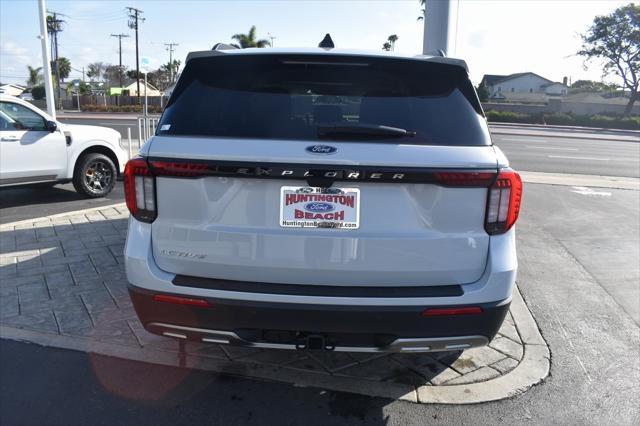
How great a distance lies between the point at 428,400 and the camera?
3.16m

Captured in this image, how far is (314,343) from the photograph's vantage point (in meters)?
2.60

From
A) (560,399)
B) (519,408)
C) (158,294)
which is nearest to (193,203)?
(158,294)

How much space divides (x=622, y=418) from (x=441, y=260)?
1.61 meters

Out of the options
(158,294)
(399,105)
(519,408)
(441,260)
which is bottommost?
(519,408)

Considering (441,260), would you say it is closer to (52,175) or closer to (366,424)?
(366,424)

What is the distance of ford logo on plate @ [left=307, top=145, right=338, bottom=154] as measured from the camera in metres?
2.43

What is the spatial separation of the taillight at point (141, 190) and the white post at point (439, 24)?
5.65m

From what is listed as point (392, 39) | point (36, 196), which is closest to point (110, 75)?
point (392, 39)

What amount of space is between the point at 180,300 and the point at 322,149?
3.37 feet

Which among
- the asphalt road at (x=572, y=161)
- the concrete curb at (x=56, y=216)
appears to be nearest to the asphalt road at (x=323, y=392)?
the concrete curb at (x=56, y=216)

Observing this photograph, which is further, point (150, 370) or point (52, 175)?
point (52, 175)

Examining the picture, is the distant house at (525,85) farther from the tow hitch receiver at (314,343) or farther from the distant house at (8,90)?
the tow hitch receiver at (314,343)

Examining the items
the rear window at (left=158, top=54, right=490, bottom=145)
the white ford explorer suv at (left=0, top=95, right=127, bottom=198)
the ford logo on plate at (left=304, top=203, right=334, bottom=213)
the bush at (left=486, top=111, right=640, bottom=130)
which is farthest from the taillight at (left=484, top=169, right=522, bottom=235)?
the bush at (left=486, top=111, right=640, bottom=130)

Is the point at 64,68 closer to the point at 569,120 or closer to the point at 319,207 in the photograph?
the point at 569,120
